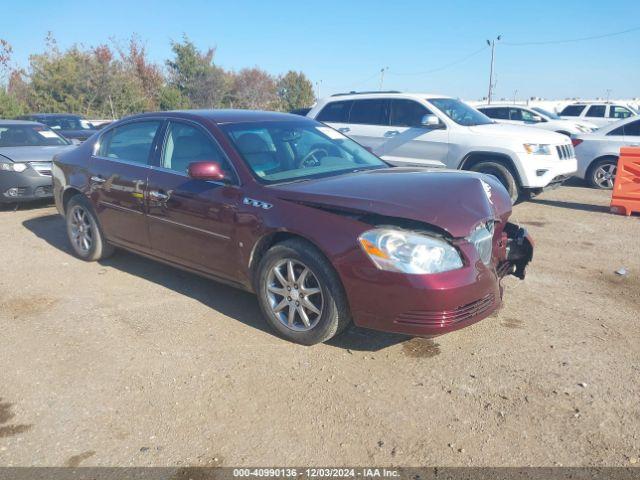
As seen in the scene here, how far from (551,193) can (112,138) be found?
8140 millimetres

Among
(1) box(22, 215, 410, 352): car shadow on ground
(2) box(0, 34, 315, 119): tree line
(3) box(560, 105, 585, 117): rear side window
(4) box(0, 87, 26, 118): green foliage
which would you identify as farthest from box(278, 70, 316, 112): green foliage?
(1) box(22, 215, 410, 352): car shadow on ground

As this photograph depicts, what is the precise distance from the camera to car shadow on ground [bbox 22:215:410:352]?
389cm

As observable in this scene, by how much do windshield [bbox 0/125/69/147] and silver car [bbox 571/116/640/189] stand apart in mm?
9732

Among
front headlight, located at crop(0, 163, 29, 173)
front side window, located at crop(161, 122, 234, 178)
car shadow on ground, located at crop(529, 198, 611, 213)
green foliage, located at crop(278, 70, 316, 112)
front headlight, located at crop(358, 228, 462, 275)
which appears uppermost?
green foliage, located at crop(278, 70, 316, 112)

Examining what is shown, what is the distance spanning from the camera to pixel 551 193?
10.3 meters

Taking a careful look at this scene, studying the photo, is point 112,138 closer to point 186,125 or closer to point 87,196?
point 87,196

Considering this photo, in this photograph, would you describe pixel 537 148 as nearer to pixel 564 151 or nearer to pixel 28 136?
pixel 564 151

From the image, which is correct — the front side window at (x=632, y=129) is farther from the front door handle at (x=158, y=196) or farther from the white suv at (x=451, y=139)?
the front door handle at (x=158, y=196)

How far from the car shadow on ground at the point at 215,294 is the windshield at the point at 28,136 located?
309 cm

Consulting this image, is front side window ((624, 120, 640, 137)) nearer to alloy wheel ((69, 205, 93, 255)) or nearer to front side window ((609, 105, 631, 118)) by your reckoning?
front side window ((609, 105, 631, 118))

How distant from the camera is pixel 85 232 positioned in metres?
5.73

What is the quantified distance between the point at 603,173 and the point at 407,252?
9002 mm

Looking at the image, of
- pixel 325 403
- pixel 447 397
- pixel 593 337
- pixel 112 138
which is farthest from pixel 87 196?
pixel 593 337

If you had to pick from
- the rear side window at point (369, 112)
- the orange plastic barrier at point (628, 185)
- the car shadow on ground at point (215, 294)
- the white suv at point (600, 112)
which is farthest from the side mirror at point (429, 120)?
the white suv at point (600, 112)
